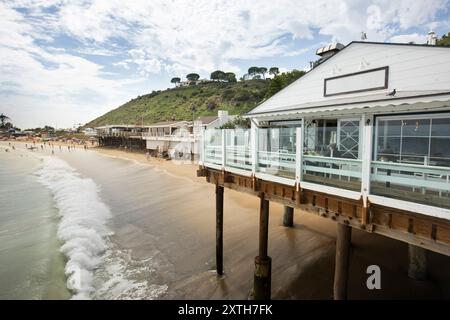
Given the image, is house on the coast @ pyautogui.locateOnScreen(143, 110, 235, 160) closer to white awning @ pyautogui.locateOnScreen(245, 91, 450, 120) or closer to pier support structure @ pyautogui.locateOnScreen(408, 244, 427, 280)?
white awning @ pyautogui.locateOnScreen(245, 91, 450, 120)

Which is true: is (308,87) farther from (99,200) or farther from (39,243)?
(99,200)

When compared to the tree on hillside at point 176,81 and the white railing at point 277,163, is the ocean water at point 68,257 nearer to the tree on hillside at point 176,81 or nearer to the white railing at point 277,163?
the white railing at point 277,163

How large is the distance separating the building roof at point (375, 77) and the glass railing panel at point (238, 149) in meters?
3.61

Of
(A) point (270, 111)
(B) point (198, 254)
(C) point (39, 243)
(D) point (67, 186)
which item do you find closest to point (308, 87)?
(A) point (270, 111)

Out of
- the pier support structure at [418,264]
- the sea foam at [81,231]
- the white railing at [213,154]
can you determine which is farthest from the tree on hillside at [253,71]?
the pier support structure at [418,264]

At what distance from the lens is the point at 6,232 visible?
1582 cm

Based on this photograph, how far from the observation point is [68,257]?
40.5 feet

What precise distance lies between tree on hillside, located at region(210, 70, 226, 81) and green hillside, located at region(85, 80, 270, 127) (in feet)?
86.0

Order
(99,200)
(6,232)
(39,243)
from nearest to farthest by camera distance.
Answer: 1. (39,243)
2. (6,232)
3. (99,200)

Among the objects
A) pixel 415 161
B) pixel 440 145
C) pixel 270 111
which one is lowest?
pixel 415 161

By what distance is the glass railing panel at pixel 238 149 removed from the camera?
26.5 feet

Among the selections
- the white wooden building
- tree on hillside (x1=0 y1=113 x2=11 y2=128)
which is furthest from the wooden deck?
tree on hillside (x1=0 y1=113 x2=11 y2=128)

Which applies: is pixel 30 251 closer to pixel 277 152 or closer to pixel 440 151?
pixel 277 152
